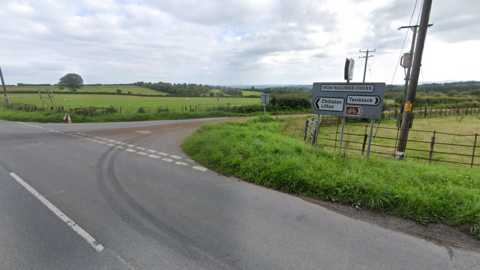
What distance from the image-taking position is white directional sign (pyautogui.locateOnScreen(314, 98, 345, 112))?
7.13 metres

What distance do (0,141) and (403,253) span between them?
1581 cm

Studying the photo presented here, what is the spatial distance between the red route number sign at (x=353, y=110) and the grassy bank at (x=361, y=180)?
1423 mm

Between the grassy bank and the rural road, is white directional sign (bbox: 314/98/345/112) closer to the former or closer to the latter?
the grassy bank

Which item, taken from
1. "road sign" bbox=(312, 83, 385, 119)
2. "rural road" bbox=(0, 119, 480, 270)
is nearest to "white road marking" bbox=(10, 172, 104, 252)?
"rural road" bbox=(0, 119, 480, 270)

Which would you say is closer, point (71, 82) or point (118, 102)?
point (118, 102)

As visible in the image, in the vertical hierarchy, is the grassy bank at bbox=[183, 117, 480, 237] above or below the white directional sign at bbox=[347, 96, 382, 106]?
below

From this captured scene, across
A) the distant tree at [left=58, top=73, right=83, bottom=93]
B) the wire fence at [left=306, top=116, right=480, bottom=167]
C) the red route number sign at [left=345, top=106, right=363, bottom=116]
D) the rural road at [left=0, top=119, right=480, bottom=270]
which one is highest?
the distant tree at [left=58, top=73, right=83, bottom=93]

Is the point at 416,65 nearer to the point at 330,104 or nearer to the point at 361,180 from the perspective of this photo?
the point at 330,104

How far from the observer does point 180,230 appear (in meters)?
3.57

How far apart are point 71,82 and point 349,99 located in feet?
290

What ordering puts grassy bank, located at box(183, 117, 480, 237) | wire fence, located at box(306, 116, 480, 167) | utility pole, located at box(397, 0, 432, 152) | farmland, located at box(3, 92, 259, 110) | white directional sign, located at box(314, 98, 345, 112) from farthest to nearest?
1. farmland, located at box(3, 92, 259, 110)
2. wire fence, located at box(306, 116, 480, 167)
3. utility pole, located at box(397, 0, 432, 152)
4. white directional sign, located at box(314, 98, 345, 112)
5. grassy bank, located at box(183, 117, 480, 237)

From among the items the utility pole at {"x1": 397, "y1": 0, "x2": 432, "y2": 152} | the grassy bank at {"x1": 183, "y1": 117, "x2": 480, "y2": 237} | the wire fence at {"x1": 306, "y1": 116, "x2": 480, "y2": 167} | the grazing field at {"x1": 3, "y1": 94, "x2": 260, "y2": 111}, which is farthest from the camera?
the grazing field at {"x1": 3, "y1": 94, "x2": 260, "y2": 111}

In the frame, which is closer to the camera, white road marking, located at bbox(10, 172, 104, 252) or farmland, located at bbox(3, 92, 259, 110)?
white road marking, located at bbox(10, 172, 104, 252)

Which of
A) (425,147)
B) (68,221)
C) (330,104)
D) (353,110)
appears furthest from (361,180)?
(425,147)
